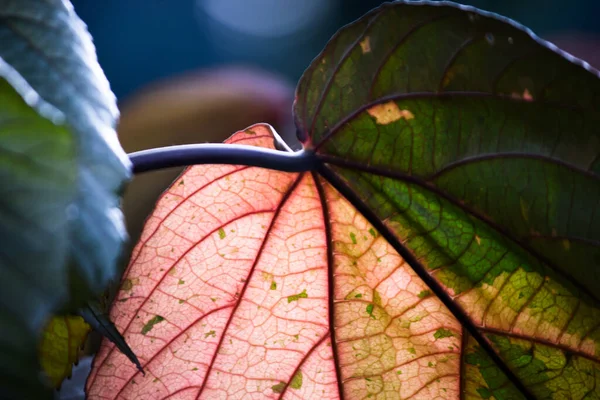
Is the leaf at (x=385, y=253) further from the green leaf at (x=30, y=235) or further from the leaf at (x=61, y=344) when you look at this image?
the green leaf at (x=30, y=235)

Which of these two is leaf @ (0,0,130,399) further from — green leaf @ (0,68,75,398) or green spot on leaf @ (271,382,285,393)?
green spot on leaf @ (271,382,285,393)

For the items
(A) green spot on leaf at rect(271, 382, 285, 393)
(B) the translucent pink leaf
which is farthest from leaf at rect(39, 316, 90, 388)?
(A) green spot on leaf at rect(271, 382, 285, 393)

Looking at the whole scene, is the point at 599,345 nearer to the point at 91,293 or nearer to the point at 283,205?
the point at 283,205

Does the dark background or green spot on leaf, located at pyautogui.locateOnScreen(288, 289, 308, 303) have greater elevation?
the dark background

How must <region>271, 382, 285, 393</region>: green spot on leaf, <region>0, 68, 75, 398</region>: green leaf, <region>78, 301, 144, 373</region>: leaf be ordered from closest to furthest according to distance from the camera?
<region>0, 68, 75, 398</region>: green leaf
<region>78, 301, 144, 373</region>: leaf
<region>271, 382, 285, 393</region>: green spot on leaf

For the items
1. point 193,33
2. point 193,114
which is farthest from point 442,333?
point 193,33

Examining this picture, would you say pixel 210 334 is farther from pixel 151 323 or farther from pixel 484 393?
pixel 484 393

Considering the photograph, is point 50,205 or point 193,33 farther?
point 193,33

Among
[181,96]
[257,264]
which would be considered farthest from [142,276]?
[181,96]
